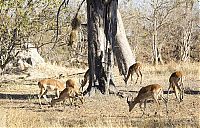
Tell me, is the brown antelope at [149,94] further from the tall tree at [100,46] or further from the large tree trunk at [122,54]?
the large tree trunk at [122,54]

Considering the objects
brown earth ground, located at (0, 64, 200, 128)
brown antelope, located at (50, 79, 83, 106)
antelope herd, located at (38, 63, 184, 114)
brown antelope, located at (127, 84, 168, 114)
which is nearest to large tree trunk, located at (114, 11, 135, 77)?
brown earth ground, located at (0, 64, 200, 128)

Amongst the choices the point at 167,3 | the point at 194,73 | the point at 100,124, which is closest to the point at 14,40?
the point at 100,124

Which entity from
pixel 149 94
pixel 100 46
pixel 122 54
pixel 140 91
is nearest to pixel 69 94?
pixel 140 91

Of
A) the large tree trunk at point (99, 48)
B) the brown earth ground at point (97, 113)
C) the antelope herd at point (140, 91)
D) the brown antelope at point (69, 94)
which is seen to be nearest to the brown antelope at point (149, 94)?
the antelope herd at point (140, 91)

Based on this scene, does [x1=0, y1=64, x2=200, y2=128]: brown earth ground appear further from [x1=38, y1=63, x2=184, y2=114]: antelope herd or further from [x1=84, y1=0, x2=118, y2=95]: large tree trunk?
[x1=84, y1=0, x2=118, y2=95]: large tree trunk

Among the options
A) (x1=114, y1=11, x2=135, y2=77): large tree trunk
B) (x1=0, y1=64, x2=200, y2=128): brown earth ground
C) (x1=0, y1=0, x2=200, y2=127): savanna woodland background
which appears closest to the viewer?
(x1=0, y1=64, x2=200, y2=128): brown earth ground

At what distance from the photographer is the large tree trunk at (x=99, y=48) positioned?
14688 mm

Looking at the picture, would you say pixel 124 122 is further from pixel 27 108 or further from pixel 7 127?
pixel 27 108

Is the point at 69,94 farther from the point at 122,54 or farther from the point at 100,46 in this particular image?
the point at 122,54

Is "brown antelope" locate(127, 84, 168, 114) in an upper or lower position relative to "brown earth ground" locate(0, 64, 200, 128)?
upper

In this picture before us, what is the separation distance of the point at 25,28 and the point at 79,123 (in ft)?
21.3

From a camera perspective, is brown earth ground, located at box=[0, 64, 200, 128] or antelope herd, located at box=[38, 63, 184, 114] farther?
antelope herd, located at box=[38, 63, 184, 114]

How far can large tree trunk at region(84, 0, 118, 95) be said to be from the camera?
14688 millimetres

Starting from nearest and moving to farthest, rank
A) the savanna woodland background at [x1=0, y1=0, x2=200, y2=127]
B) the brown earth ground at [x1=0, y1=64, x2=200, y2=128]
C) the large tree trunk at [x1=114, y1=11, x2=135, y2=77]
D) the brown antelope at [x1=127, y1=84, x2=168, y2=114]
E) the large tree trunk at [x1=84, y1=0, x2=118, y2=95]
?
the brown earth ground at [x1=0, y1=64, x2=200, y2=128] < the savanna woodland background at [x1=0, y1=0, x2=200, y2=127] < the brown antelope at [x1=127, y1=84, x2=168, y2=114] < the large tree trunk at [x1=84, y1=0, x2=118, y2=95] < the large tree trunk at [x1=114, y1=11, x2=135, y2=77]
